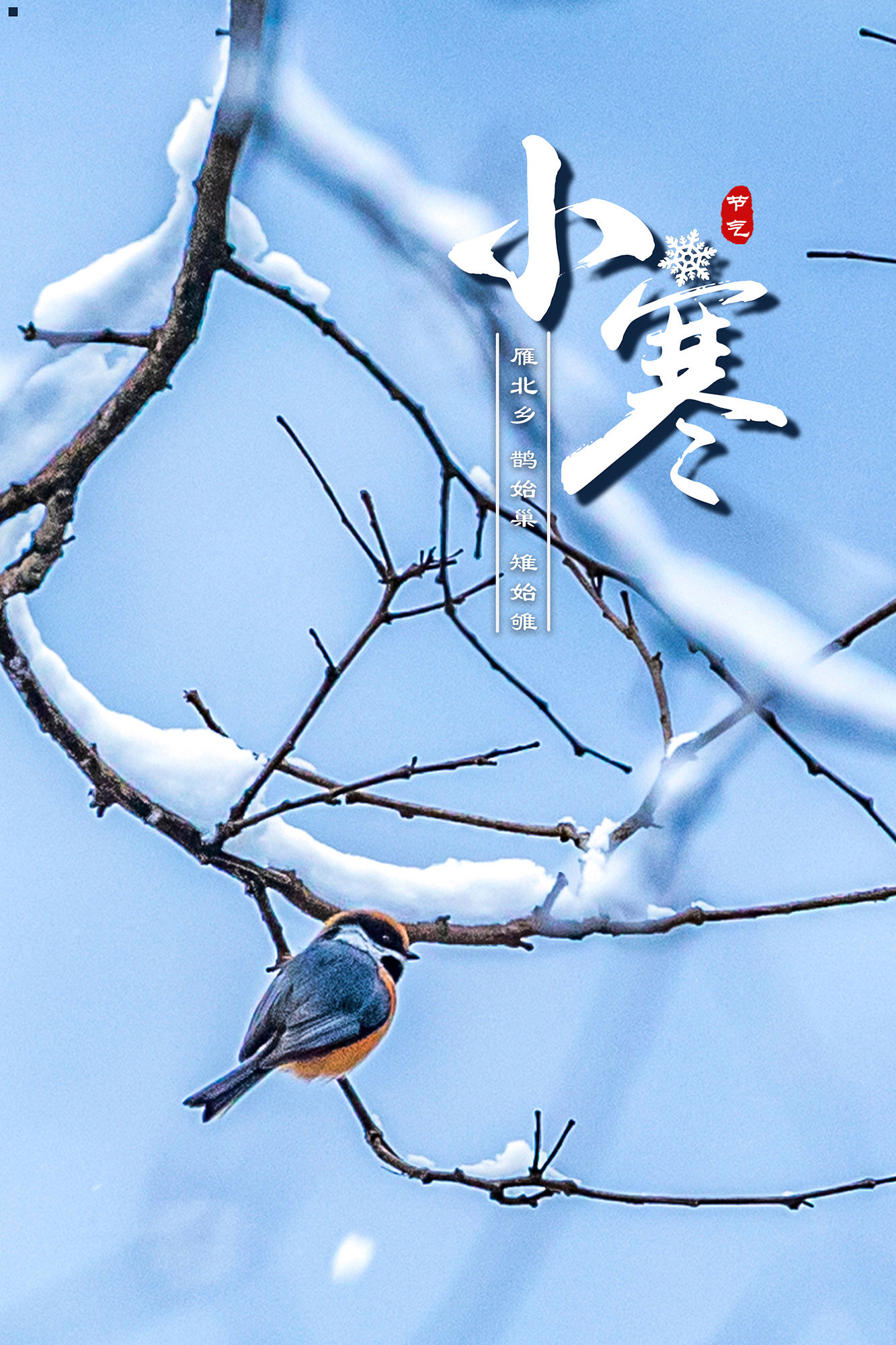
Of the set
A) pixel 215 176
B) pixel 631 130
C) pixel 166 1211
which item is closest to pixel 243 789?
pixel 166 1211

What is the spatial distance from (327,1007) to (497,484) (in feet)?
1.82

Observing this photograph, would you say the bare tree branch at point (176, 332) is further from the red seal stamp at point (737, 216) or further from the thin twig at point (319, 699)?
the red seal stamp at point (737, 216)

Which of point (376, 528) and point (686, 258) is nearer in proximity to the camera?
point (376, 528)

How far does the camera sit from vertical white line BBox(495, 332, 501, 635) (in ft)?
3.95

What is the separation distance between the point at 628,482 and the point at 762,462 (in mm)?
144

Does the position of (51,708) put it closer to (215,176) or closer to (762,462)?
(215,176)

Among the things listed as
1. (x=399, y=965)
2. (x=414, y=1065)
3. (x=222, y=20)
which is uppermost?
(x=222, y=20)

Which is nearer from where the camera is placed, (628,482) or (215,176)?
(215,176)

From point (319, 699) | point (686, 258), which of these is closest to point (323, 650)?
point (319, 699)

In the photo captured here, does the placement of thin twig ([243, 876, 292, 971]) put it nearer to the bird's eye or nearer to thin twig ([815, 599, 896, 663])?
the bird's eye

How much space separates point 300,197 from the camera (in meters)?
1.22

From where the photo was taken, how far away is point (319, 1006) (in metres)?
1.13

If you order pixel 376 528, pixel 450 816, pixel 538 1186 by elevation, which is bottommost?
pixel 538 1186

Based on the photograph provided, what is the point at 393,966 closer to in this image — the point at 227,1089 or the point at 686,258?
the point at 227,1089
